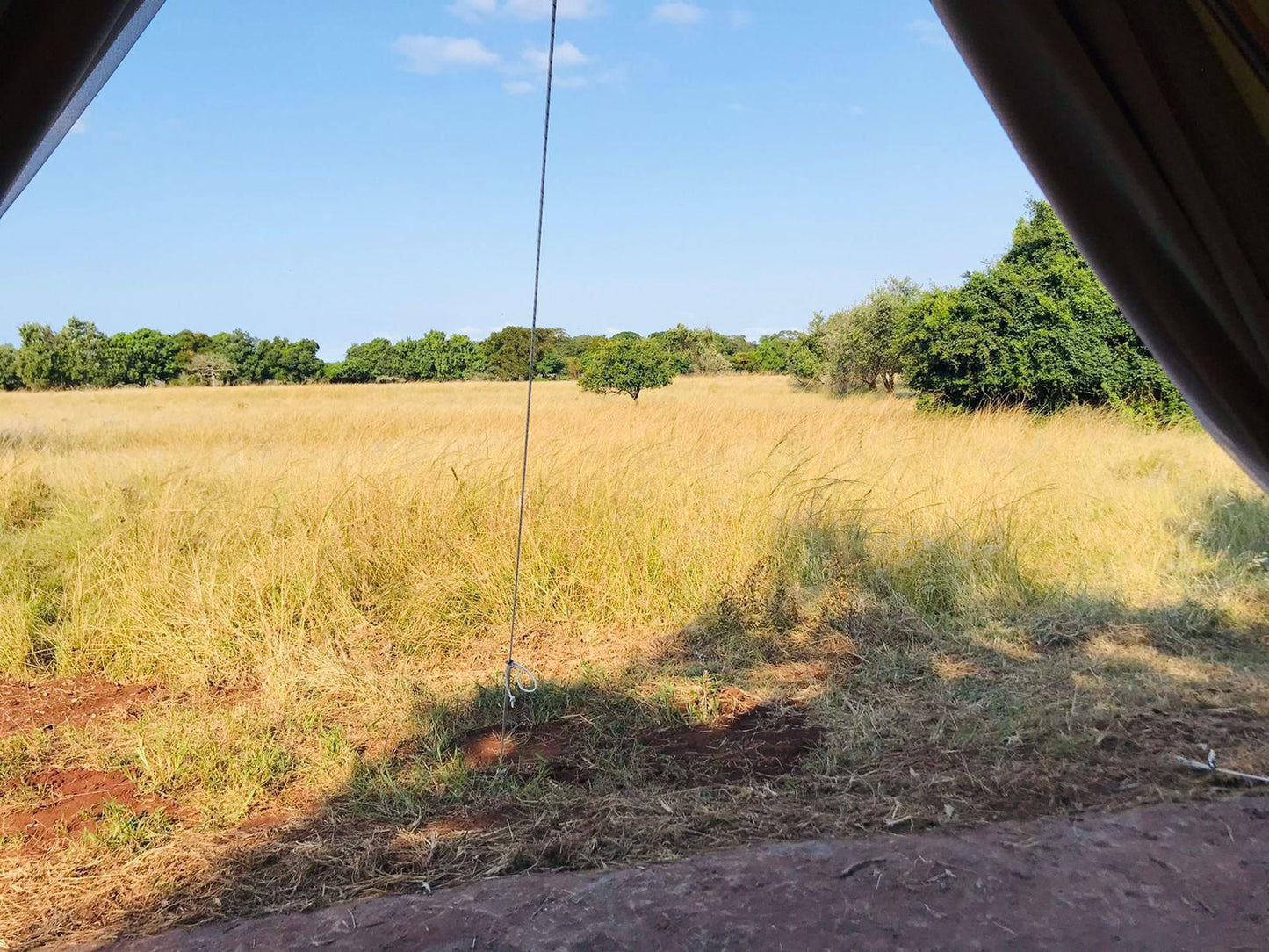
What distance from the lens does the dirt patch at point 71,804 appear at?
2447 millimetres

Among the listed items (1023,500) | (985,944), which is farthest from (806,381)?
(985,944)

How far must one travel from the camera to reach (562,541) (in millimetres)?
4453

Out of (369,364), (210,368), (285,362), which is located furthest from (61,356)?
(369,364)

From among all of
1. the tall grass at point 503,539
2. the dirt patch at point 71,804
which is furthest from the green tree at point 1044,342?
the dirt patch at point 71,804

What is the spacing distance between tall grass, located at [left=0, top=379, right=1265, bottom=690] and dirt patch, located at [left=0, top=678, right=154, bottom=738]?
109 mm

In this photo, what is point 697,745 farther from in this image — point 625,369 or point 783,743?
point 625,369

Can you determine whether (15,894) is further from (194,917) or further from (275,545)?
(275,545)

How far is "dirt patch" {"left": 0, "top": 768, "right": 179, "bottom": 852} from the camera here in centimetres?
245

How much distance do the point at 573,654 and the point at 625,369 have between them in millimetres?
11347

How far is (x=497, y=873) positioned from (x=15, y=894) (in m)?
1.21

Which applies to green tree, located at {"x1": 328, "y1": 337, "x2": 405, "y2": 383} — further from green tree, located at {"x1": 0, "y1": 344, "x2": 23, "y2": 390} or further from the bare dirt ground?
the bare dirt ground

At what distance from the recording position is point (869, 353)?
15.2 meters

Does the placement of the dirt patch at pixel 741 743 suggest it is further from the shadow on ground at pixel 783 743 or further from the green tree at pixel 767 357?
the green tree at pixel 767 357

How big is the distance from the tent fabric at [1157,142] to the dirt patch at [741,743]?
1.84m
